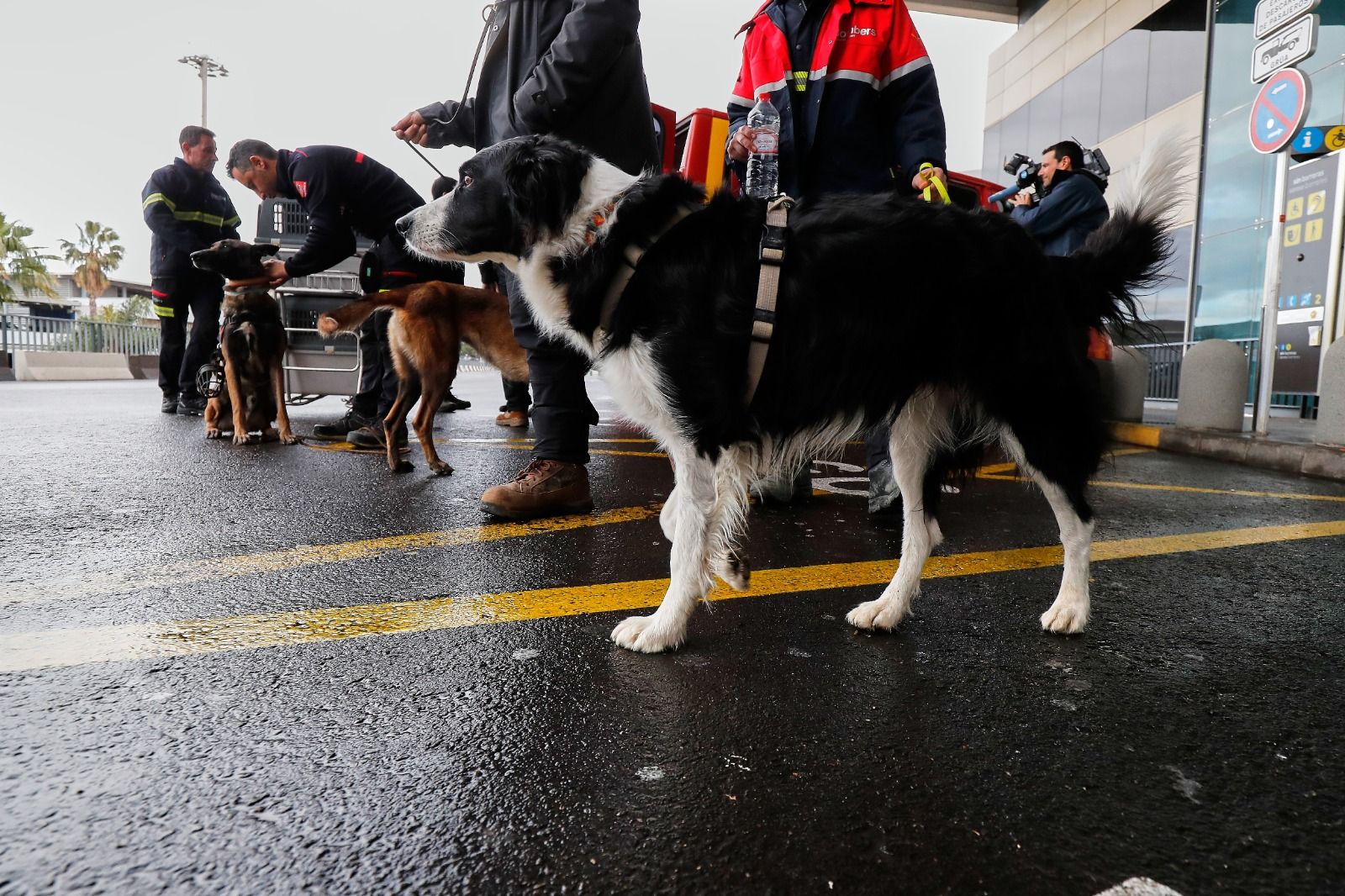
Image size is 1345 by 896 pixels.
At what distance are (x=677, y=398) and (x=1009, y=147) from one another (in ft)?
80.2

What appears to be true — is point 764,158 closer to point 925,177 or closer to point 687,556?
point 925,177

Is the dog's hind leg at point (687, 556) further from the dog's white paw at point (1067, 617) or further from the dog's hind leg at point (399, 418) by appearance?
the dog's hind leg at point (399, 418)

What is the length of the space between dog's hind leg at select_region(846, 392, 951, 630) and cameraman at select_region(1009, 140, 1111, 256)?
4846mm

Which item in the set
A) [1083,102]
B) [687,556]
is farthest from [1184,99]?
[687,556]

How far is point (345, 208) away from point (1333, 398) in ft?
26.5

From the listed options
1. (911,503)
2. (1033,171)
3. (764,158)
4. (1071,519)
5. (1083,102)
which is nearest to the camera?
(1071,519)

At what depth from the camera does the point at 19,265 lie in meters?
33.6

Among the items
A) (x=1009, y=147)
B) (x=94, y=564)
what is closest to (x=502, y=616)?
(x=94, y=564)

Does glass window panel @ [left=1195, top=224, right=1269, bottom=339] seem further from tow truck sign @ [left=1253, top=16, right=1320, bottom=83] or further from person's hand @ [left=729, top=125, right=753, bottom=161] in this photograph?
person's hand @ [left=729, top=125, right=753, bottom=161]

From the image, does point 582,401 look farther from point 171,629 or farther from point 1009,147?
point 1009,147

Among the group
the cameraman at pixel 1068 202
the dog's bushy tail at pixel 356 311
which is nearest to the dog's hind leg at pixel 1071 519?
the dog's bushy tail at pixel 356 311

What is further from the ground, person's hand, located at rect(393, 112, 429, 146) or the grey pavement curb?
person's hand, located at rect(393, 112, 429, 146)

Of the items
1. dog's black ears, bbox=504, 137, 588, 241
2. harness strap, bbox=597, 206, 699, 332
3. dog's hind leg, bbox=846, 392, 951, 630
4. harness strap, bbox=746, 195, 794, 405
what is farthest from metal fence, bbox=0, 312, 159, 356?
dog's hind leg, bbox=846, 392, 951, 630

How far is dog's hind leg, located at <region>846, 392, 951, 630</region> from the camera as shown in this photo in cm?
224
